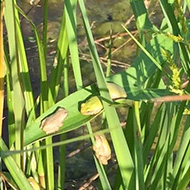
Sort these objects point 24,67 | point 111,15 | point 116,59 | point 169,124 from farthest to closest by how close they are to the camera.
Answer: point 111,15, point 116,59, point 24,67, point 169,124

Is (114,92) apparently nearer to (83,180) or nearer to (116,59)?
(83,180)

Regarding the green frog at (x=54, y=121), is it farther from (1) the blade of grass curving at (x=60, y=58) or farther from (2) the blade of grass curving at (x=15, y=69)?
(1) the blade of grass curving at (x=60, y=58)

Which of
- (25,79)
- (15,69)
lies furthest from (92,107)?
(25,79)

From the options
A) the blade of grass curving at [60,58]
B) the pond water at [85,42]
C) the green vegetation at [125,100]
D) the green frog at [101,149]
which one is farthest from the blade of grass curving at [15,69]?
the pond water at [85,42]

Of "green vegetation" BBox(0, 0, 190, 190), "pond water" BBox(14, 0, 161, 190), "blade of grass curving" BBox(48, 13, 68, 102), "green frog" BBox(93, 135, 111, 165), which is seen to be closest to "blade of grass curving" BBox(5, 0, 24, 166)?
"green vegetation" BBox(0, 0, 190, 190)

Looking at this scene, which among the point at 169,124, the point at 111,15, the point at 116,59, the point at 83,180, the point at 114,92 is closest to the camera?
the point at 114,92

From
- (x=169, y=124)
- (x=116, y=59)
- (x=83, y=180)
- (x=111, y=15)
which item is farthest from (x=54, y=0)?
(x=169, y=124)
